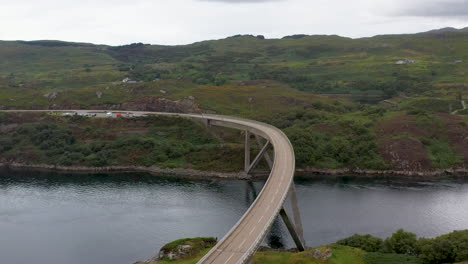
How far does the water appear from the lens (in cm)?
7956

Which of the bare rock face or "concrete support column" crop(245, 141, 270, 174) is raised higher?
"concrete support column" crop(245, 141, 270, 174)

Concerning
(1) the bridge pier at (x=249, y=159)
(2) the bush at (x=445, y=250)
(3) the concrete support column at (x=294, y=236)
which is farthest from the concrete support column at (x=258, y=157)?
(2) the bush at (x=445, y=250)

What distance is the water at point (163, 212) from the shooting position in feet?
261

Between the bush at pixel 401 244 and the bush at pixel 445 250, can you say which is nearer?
the bush at pixel 445 250

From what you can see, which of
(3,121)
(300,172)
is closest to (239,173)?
(300,172)

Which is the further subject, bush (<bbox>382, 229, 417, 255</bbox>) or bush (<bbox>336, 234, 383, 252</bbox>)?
bush (<bbox>336, 234, 383, 252</bbox>)

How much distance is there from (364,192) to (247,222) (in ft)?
169

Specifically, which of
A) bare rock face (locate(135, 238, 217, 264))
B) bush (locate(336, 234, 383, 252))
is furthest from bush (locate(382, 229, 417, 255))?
bare rock face (locate(135, 238, 217, 264))

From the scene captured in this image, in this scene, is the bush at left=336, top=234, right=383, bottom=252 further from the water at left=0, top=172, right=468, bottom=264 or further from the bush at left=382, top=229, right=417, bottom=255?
the water at left=0, top=172, right=468, bottom=264

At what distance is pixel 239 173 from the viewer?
124 meters

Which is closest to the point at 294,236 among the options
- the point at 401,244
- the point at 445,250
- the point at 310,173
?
the point at 401,244

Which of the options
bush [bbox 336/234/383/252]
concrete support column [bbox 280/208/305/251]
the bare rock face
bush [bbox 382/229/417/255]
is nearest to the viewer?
bush [bbox 382/229/417/255]

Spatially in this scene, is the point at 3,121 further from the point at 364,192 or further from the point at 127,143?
the point at 364,192

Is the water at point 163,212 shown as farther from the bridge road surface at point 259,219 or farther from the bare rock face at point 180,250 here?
the bridge road surface at point 259,219
